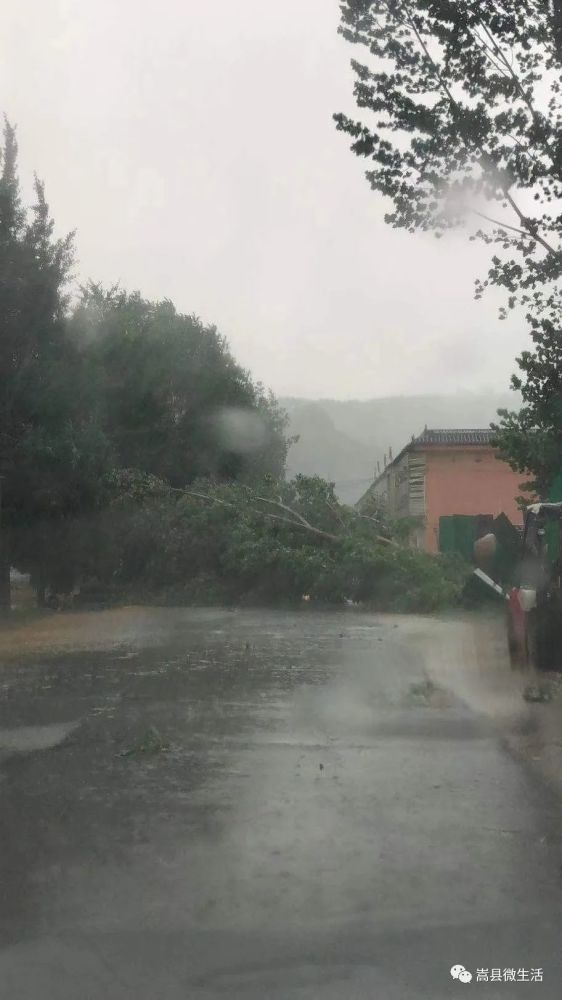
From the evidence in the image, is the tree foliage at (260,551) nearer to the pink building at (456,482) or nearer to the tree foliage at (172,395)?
the tree foliage at (172,395)

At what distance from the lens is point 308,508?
27.3m

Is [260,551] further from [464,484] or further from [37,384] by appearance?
[464,484]

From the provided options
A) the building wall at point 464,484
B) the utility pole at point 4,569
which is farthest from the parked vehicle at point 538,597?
the building wall at point 464,484

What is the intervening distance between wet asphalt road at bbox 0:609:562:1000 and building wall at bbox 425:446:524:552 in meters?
37.1

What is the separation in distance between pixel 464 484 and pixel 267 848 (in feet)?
142

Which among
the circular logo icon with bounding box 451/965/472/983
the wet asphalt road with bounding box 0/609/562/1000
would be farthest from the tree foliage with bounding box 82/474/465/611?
the circular logo icon with bounding box 451/965/472/983

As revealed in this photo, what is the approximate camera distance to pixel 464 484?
47.7m

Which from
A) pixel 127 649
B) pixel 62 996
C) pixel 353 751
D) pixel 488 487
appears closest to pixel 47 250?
pixel 127 649

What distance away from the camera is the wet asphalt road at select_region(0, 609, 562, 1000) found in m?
3.77

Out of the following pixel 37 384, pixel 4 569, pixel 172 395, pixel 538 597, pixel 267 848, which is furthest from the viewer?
pixel 172 395

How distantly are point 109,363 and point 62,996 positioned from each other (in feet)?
131

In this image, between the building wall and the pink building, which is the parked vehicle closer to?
the pink building

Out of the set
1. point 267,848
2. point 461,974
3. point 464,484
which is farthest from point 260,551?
point 464,484

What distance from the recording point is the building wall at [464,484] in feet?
156
